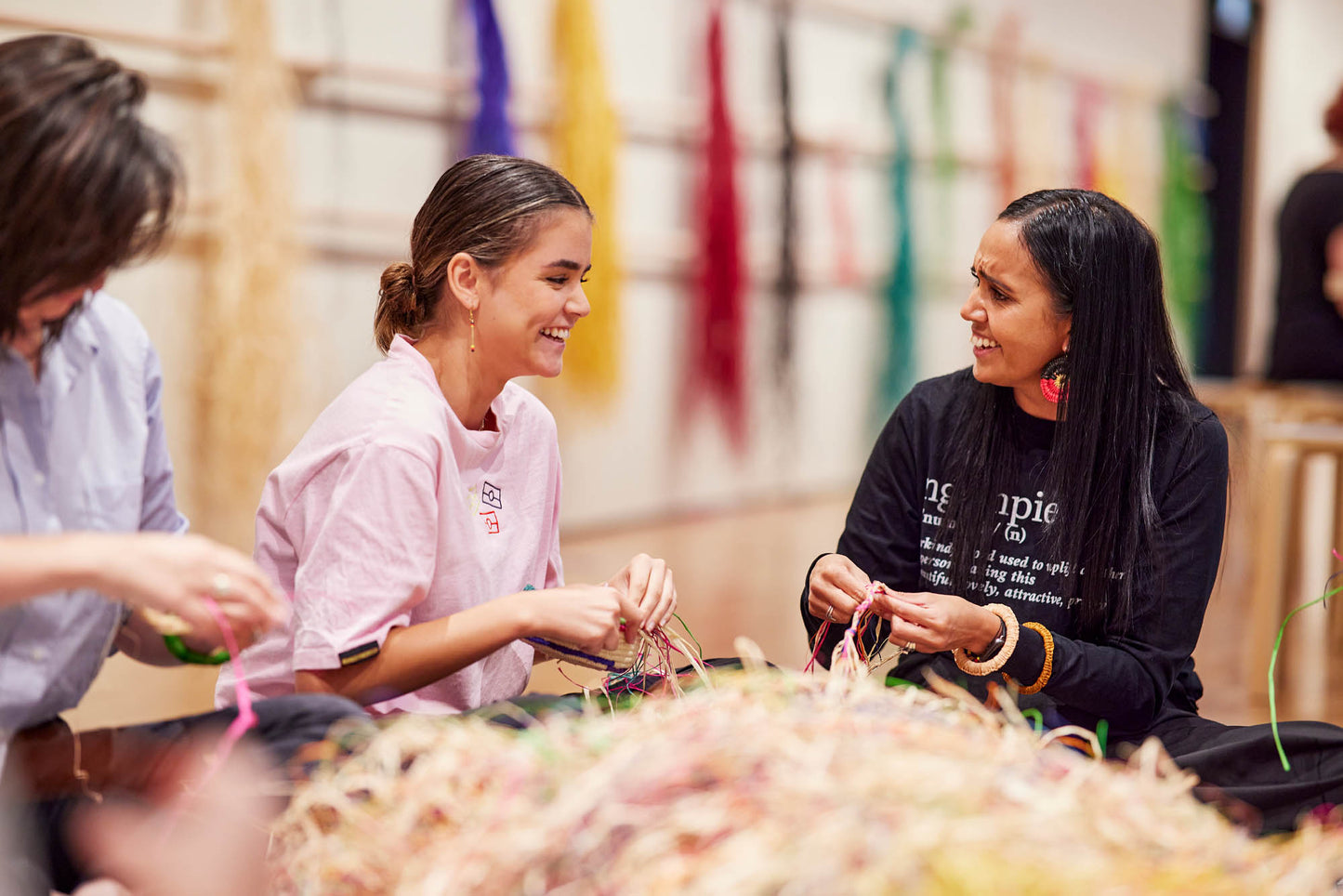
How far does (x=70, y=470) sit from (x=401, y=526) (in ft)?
1.11

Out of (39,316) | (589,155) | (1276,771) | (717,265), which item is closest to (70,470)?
(39,316)

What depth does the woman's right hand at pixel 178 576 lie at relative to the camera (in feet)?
3.48

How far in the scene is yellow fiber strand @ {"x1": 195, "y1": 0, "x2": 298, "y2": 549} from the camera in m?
3.60

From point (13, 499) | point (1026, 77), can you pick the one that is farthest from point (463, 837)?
point (1026, 77)

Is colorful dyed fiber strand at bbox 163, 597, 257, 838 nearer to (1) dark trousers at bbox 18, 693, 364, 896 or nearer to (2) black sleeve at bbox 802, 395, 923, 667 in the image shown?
(1) dark trousers at bbox 18, 693, 364, 896

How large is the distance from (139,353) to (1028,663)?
3.54ft

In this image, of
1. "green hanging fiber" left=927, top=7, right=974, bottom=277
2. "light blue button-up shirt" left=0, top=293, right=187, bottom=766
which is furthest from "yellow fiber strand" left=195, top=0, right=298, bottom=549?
"green hanging fiber" left=927, top=7, right=974, bottom=277

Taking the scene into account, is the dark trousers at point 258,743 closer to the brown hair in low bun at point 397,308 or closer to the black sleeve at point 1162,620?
the brown hair in low bun at point 397,308

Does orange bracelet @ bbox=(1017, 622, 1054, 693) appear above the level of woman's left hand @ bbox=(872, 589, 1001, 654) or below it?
below

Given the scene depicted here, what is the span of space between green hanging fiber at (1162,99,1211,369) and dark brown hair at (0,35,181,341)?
742cm

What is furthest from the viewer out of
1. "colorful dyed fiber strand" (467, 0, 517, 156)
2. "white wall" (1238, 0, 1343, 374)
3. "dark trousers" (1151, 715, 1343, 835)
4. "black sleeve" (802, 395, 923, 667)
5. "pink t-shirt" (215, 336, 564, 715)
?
"white wall" (1238, 0, 1343, 374)

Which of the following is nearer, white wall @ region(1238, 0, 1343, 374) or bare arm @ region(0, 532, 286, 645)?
bare arm @ region(0, 532, 286, 645)

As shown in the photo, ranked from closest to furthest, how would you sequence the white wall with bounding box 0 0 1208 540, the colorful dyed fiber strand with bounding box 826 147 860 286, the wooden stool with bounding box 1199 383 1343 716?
the wooden stool with bounding box 1199 383 1343 716 < the white wall with bounding box 0 0 1208 540 < the colorful dyed fiber strand with bounding box 826 147 860 286

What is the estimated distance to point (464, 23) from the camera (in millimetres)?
4250
